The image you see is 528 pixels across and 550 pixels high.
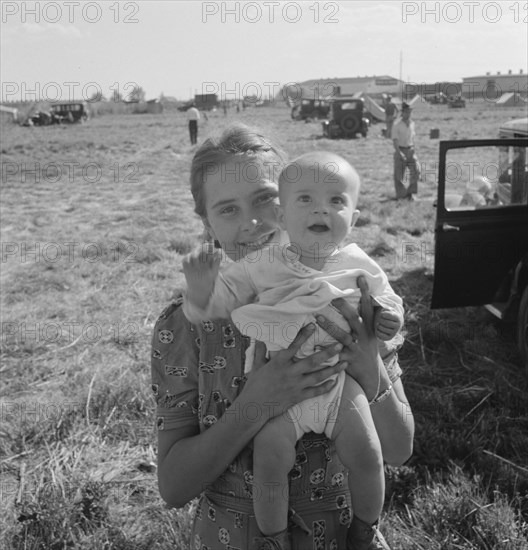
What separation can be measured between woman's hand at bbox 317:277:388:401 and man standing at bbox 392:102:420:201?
33.8ft

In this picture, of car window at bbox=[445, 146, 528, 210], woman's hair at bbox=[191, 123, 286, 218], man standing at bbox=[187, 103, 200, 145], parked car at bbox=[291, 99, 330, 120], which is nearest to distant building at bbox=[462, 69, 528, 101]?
car window at bbox=[445, 146, 528, 210]

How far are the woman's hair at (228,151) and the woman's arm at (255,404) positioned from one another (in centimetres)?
55

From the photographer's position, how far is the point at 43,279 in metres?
6.95

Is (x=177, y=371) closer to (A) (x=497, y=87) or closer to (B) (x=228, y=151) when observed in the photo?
(B) (x=228, y=151)

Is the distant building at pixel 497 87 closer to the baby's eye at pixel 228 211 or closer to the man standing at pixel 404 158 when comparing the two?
the man standing at pixel 404 158

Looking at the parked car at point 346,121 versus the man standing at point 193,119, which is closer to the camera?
the man standing at point 193,119

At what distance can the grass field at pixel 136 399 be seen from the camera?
9.35 ft

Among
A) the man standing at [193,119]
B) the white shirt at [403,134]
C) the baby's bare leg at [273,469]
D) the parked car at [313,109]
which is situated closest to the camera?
the baby's bare leg at [273,469]

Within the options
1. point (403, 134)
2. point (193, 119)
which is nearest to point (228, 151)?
point (403, 134)

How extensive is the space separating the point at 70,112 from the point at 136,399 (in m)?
52.5

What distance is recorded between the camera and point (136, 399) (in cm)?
400

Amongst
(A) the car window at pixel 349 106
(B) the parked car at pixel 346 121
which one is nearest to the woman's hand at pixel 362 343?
(B) the parked car at pixel 346 121

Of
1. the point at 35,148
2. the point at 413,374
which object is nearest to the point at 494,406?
the point at 413,374

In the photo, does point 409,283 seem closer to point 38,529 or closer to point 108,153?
point 38,529
